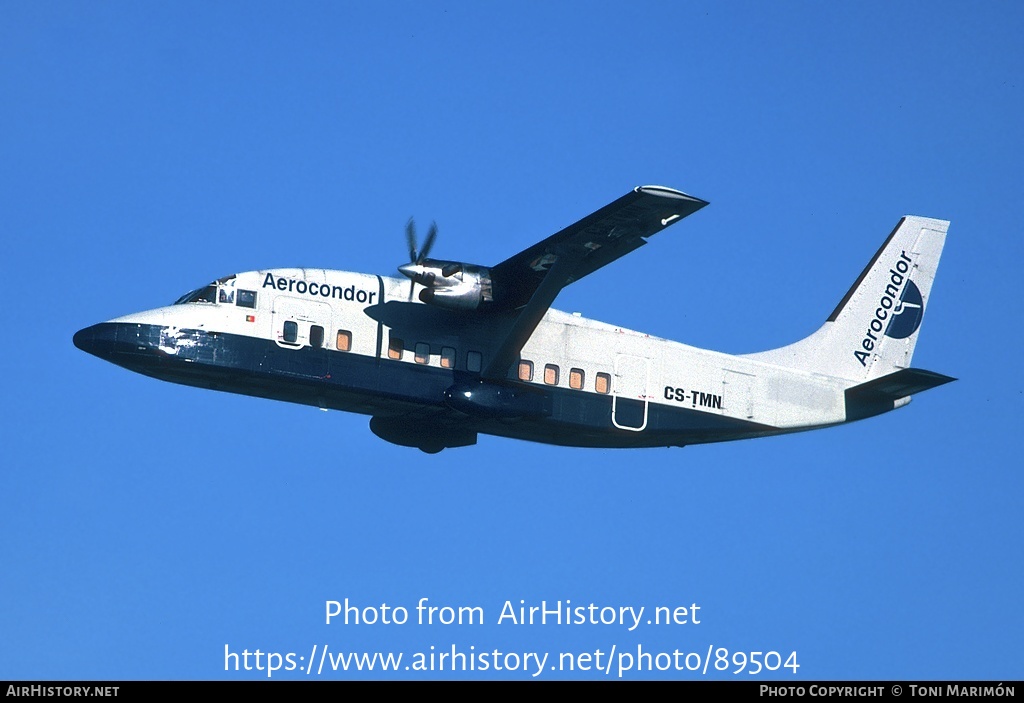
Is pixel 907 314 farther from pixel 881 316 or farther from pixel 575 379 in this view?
pixel 575 379

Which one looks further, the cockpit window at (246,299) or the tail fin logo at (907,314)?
the tail fin logo at (907,314)

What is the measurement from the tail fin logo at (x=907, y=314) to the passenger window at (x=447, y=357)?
30.8 ft

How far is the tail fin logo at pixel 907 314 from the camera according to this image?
29.1 meters

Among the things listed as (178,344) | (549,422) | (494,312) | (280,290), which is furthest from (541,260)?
(178,344)

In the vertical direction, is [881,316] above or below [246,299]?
above

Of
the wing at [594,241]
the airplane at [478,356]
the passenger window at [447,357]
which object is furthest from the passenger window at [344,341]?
the wing at [594,241]

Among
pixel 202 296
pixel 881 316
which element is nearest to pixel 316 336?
pixel 202 296

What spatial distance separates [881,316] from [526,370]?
806 centimetres

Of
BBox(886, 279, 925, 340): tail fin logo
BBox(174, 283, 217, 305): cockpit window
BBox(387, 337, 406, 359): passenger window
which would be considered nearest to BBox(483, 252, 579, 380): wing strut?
BBox(387, 337, 406, 359): passenger window

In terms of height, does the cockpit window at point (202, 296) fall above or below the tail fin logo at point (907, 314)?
below

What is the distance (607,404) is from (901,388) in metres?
5.56

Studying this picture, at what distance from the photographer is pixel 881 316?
29.1 meters

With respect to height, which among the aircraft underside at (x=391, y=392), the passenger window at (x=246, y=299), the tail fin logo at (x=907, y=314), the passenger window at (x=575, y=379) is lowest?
the aircraft underside at (x=391, y=392)

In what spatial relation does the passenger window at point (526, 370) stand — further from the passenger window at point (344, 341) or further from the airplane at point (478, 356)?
the passenger window at point (344, 341)
